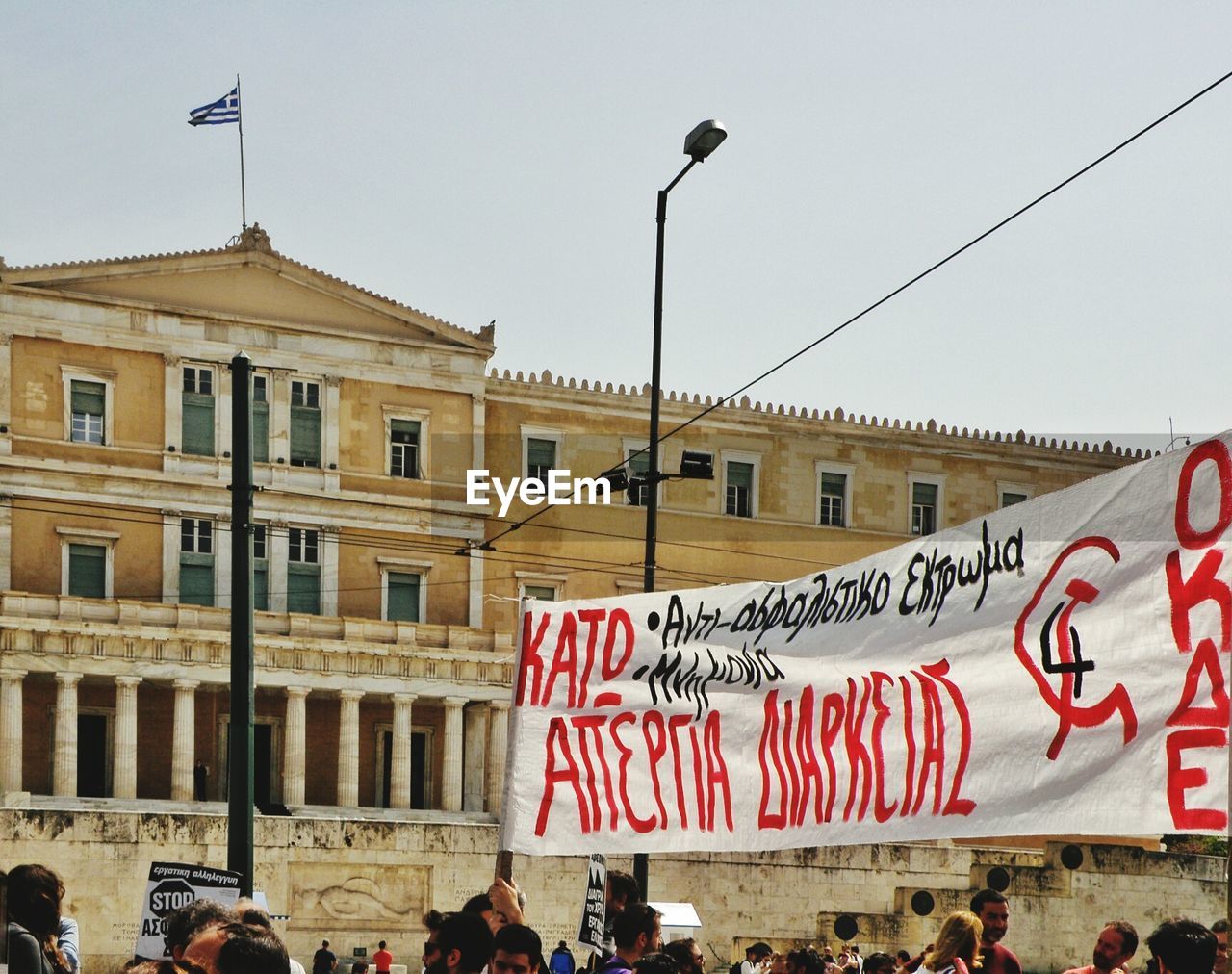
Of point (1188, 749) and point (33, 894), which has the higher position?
point (1188, 749)

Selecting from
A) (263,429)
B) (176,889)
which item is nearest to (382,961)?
(263,429)

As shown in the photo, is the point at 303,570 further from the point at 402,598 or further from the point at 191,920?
the point at 191,920

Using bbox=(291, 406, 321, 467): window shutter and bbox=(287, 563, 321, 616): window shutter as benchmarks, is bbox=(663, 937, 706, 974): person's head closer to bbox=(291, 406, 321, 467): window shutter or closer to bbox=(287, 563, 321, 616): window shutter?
bbox=(287, 563, 321, 616): window shutter

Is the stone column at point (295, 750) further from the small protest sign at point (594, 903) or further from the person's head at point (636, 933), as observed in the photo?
the person's head at point (636, 933)

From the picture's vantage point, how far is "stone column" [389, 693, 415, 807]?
4612 cm

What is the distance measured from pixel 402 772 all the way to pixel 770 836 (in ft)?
129

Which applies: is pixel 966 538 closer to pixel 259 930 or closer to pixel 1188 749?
pixel 1188 749

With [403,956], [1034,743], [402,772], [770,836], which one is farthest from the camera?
[402,772]

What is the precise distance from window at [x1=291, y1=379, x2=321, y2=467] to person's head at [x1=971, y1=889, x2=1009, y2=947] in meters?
39.1

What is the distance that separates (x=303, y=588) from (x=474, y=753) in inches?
214

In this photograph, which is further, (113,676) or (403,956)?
(113,676)

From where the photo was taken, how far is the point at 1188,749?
5973 mm

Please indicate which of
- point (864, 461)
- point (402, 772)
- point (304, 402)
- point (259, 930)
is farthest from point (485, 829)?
point (259, 930)

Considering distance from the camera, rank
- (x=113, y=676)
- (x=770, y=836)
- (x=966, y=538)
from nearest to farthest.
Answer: (x=966, y=538) → (x=770, y=836) → (x=113, y=676)
